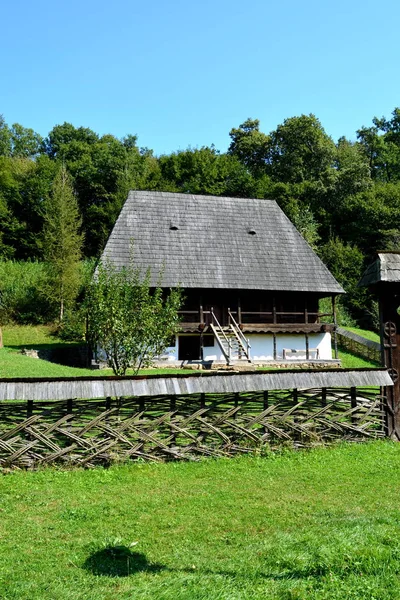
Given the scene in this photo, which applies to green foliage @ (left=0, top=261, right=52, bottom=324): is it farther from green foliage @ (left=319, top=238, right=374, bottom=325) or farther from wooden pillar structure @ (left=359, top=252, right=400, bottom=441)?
wooden pillar structure @ (left=359, top=252, right=400, bottom=441)

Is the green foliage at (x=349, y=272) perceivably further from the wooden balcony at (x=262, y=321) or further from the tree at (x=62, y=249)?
the tree at (x=62, y=249)

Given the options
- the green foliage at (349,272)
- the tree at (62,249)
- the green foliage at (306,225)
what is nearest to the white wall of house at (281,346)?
the tree at (62,249)

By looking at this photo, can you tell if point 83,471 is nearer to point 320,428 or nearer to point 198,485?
point 198,485

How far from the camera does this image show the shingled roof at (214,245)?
80.8 feet

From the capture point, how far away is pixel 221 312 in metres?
25.6

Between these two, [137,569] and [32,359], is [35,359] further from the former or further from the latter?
[137,569]

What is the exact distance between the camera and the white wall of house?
80.3ft

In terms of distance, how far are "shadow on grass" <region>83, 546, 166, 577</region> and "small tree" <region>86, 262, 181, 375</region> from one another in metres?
6.98

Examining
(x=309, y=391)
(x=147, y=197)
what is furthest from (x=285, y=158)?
(x=309, y=391)

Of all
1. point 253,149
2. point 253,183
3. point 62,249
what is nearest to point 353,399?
point 62,249

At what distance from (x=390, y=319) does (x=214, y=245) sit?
17.1m

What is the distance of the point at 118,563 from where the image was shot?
4.50 m

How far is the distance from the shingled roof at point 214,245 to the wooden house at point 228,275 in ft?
0.17

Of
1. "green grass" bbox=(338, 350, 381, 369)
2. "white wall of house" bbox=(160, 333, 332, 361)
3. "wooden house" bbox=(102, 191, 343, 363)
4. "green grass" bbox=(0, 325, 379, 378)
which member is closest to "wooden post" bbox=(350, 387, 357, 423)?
"green grass" bbox=(0, 325, 379, 378)
